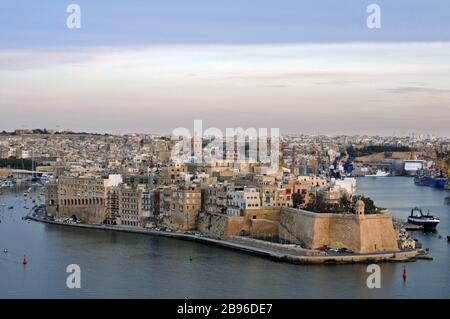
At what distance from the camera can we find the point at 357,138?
6272cm

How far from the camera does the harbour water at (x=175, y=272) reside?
10.3m

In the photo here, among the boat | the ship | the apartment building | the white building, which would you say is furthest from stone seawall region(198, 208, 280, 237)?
the boat

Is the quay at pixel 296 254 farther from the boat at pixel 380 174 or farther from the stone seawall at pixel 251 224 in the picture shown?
the boat at pixel 380 174

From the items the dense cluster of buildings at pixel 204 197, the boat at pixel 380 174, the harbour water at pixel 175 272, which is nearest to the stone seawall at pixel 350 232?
the dense cluster of buildings at pixel 204 197

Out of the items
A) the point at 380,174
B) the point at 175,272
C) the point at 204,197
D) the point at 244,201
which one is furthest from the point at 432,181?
the point at 175,272

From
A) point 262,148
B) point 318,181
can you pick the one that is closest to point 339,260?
point 318,181

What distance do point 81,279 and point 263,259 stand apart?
8.14 ft

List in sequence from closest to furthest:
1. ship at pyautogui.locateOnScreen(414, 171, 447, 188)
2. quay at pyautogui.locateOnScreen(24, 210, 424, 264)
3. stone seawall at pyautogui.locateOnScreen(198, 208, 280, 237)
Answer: quay at pyautogui.locateOnScreen(24, 210, 424, 264) → stone seawall at pyautogui.locateOnScreen(198, 208, 280, 237) → ship at pyautogui.locateOnScreen(414, 171, 447, 188)

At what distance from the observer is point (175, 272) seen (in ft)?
37.6

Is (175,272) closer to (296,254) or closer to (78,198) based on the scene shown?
(296,254)

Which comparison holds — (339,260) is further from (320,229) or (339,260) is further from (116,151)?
(116,151)

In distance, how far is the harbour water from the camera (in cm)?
1029

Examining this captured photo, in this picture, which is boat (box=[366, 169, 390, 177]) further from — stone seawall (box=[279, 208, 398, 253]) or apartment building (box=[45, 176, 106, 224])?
stone seawall (box=[279, 208, 398, 253])
